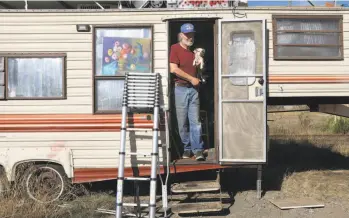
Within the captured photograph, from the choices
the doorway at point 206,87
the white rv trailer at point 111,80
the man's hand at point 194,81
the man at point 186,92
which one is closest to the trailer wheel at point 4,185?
the white rv trailer at point 111,80

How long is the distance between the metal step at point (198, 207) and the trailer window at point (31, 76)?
2.41 meters

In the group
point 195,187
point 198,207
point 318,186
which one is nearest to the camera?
point 198,207

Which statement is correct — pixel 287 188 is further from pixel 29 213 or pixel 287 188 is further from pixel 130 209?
pixel 29 213

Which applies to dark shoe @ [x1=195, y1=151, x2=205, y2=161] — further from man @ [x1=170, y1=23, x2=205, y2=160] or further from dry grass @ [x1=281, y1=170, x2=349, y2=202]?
dry grass @ [x1=281, y1=170, x2=349, y2=202]

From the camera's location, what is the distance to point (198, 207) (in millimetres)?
6465

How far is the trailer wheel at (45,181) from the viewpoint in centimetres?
678

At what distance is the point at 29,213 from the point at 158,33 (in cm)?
317

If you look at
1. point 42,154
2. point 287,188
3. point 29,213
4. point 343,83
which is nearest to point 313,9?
point 343,83

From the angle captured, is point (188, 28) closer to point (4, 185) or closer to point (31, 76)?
point (31, 76)

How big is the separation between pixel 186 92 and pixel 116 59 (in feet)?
3.85

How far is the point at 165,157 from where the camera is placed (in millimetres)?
6809

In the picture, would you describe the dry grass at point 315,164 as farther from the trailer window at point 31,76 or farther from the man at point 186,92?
the trailer window at point 31,76

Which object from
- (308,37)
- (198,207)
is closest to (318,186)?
(198,207)

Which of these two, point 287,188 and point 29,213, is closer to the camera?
point 29,213
